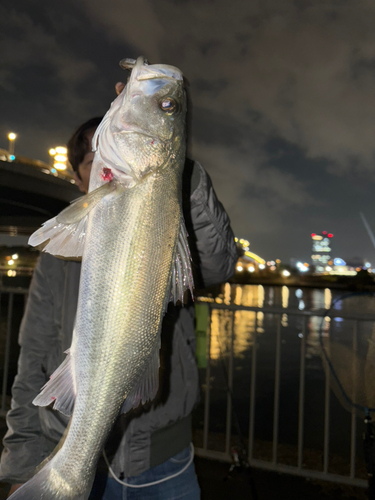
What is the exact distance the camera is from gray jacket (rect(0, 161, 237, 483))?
181cm

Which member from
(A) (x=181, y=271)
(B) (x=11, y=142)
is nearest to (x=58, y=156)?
(B) (x=11, y=142)

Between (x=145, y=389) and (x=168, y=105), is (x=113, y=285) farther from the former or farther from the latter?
(x=168, y=105)

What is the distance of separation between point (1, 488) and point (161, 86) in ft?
14.1

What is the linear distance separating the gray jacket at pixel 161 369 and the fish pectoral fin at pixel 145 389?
20.8 inches

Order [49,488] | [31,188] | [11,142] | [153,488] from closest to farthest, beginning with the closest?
[49,488], [153,488], [31,188], [11,142]

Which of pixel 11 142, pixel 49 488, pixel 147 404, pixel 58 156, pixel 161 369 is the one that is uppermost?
pixel 58 156

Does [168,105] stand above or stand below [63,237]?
above

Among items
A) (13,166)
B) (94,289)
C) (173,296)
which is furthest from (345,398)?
(13,166)

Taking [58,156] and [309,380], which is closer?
[309,380]

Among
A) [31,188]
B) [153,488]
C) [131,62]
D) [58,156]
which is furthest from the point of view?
[58,156]

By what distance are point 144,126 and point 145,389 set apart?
1.03 meters

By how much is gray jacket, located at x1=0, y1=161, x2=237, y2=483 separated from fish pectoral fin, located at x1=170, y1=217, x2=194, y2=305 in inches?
16.5

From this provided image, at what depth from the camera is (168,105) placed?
149 cm

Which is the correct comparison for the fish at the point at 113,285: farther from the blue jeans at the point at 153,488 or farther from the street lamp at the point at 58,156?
the street lamp at the point at 58,156
